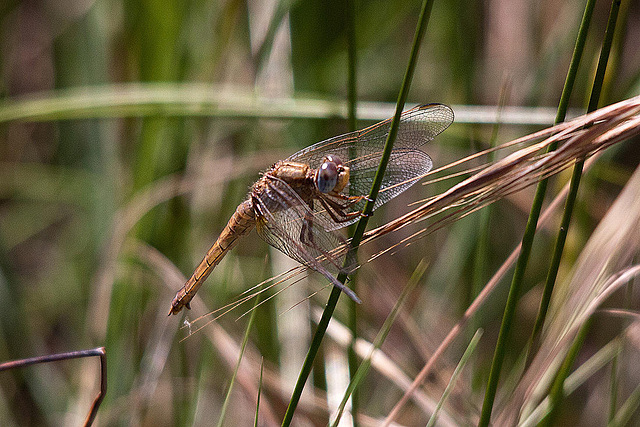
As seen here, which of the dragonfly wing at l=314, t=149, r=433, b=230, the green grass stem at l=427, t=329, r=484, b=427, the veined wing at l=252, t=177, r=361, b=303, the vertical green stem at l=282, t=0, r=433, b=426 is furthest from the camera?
the dragonfly wing at l=314, t=149, r=433, b=230

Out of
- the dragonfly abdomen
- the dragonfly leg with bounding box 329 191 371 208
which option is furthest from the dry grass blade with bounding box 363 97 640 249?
the dragonfly abdomen

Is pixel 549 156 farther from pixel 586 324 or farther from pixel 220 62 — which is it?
pixel 220 62

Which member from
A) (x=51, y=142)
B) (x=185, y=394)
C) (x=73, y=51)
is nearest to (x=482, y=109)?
(x=185, y=394)

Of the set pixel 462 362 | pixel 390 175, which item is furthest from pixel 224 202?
pixel 462 362

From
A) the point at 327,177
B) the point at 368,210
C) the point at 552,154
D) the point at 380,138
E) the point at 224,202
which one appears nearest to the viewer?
the point at 552,154

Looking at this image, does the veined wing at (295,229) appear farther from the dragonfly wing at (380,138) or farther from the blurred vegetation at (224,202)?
the blurred vegetation at (224,202)

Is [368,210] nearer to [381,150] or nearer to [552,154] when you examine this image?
[552,154]

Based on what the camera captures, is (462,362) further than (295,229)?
No

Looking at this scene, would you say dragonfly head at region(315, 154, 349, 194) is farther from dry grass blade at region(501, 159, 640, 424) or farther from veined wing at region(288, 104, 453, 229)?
dry grass blade at region(501, 159, 640, 424)
